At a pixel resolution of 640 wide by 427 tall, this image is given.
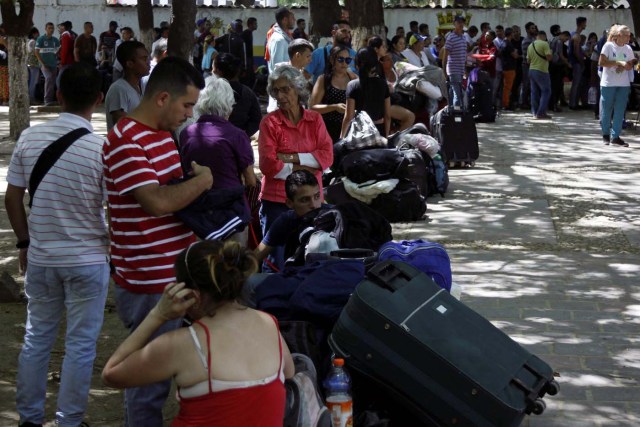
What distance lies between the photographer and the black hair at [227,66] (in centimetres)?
859

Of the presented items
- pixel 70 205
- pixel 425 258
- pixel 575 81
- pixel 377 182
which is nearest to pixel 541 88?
pixel 575 81

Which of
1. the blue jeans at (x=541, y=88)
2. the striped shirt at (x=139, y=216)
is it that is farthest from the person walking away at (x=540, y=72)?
the striped shirt at (x=139, y=216)

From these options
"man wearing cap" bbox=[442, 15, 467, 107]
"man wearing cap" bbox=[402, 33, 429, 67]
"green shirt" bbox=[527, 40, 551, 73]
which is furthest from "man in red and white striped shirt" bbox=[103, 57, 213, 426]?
"green shirt" bbox=[527, 40, 551, 73]

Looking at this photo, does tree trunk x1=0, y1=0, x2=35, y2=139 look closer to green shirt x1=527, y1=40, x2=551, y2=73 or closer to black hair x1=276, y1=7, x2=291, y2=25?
black hair x1=276, y1=7, x2=291, y2=25

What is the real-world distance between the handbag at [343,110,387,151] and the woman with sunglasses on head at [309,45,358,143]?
279 mm

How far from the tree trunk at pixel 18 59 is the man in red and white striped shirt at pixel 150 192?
37.9 feet

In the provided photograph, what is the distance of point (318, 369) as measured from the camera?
196 inches

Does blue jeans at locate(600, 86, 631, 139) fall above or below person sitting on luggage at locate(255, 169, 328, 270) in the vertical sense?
below

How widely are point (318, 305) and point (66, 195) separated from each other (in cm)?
130

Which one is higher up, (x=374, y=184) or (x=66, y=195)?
(x=66, y=195)

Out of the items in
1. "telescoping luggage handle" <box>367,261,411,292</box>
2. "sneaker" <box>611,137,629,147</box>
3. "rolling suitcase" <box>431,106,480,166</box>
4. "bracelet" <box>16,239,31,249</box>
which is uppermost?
"bracelet" <box>16,239,31,249</box>

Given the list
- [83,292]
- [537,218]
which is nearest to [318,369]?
[83,292]

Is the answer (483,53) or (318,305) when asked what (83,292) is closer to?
(318,305)

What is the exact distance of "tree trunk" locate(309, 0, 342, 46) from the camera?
20.2 meters
